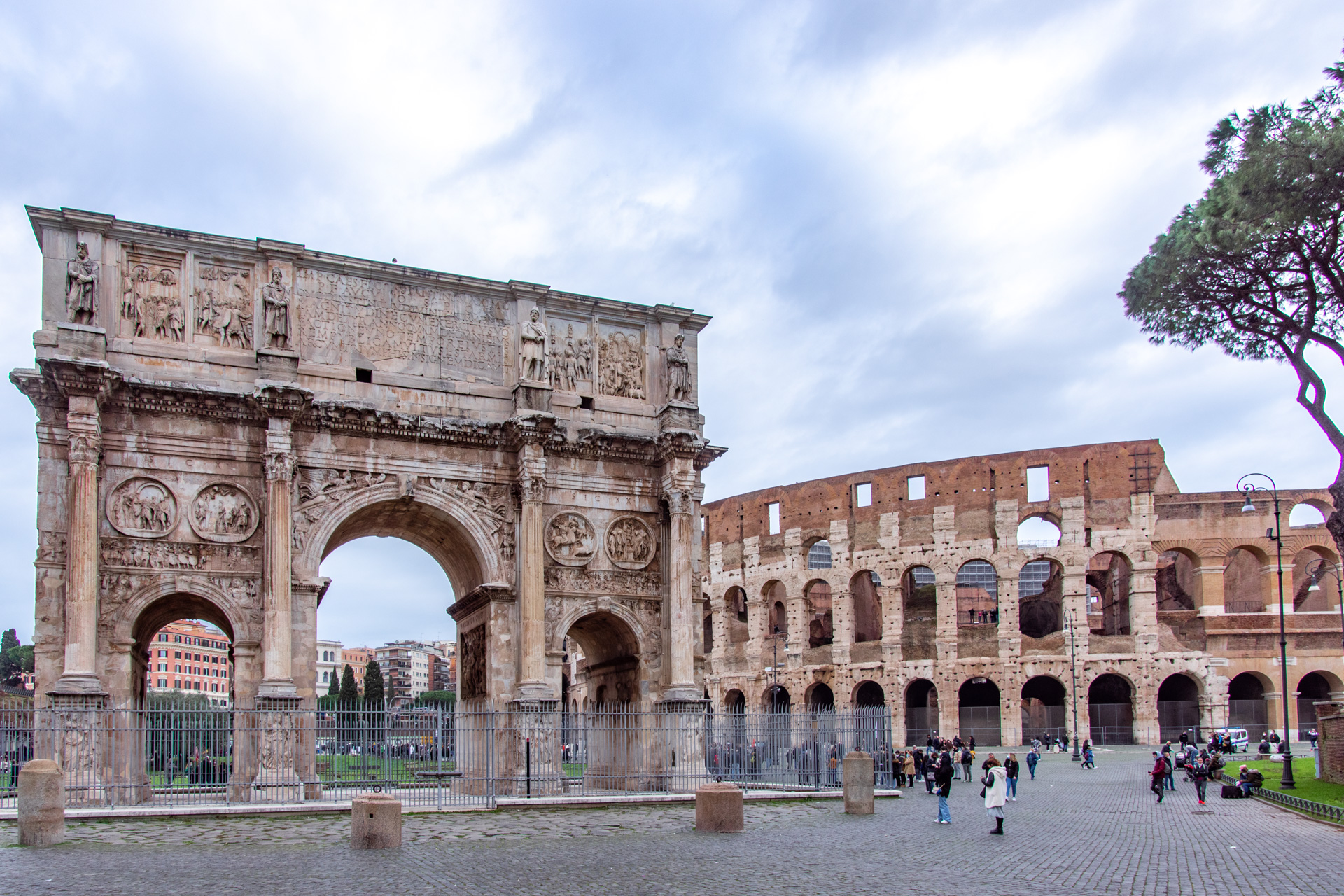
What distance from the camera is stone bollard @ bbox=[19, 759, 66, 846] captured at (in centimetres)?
1365

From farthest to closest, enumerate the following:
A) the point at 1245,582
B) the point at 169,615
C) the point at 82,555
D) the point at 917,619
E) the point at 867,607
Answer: the point at 867,607 → the point at 1245,582 → the point at 917,619 → the point at 169,615 → the point at 82,555

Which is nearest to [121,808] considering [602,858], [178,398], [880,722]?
[178,398]

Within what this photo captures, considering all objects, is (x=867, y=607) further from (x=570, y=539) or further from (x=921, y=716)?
(x=570, y=539)

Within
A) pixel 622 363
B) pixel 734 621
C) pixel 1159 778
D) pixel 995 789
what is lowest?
pixel 1159 778

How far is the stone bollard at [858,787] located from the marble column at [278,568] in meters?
9.38

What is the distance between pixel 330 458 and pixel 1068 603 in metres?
33.4

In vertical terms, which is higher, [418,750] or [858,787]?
[858,787]

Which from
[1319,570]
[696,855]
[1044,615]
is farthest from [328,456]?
[1319,570]

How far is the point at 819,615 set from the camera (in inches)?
2167

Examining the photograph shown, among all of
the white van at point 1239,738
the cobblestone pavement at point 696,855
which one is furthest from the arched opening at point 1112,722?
the cobblestone pavement at point 696,855

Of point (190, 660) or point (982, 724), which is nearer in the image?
point (982, 724)

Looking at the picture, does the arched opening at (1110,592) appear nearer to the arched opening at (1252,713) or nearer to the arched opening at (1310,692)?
the arched opening at (1252,713)

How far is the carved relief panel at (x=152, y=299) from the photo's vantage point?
830 inches

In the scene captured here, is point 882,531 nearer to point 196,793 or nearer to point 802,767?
point 802,767
